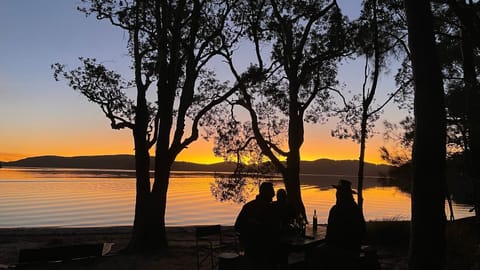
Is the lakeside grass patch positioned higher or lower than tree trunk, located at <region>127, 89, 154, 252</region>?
lower

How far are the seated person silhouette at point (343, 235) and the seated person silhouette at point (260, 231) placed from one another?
0.74 metres

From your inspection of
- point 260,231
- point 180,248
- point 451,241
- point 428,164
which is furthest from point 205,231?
point 451,241

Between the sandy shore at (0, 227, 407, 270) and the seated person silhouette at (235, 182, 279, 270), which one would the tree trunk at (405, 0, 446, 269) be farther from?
the sandy shore at (0, 227, 407, 270)

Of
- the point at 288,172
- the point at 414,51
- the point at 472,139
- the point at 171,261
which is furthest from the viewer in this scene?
the point at 288,172

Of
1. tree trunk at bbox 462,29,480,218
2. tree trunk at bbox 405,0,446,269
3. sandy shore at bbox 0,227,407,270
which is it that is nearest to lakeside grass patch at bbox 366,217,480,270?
sandy shore at bbox 0,227,407,270

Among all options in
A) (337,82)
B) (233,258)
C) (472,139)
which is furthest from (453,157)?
(233,258)

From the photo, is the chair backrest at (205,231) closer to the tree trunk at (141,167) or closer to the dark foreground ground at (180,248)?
the dark foreground ground at (180,248)

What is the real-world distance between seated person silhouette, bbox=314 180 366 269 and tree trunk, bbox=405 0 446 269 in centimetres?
83

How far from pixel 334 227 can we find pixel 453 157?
53.8ft

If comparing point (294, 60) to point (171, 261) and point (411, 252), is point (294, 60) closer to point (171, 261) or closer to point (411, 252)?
point (171, 261)

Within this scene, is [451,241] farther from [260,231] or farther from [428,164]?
[260,231]

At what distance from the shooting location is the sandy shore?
10000mm

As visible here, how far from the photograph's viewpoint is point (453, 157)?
20.0 m

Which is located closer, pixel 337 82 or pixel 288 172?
pixel 288 172
